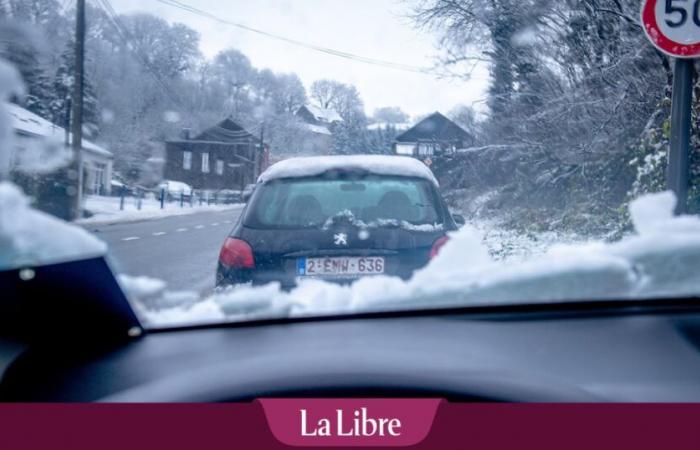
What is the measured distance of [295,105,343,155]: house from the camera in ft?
9.30

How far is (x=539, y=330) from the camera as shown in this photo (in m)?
2.74

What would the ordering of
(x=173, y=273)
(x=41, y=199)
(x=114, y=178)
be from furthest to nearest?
(x=173, y=273) < (x=114, y=178) < (x=41, y=199)

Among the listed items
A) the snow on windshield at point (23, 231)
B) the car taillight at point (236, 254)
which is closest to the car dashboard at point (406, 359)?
the car taillight at point (236, 254)

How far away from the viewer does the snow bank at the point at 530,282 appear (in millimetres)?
2680

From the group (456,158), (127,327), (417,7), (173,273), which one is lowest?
(127,327)

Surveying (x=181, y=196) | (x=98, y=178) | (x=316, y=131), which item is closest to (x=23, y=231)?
(x=98, y=178)

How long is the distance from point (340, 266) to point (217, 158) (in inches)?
25.6

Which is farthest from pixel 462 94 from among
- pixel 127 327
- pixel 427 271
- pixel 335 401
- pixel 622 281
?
pixel 127 327

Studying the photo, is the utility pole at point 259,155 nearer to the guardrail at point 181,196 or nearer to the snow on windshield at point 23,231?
the guardrail at point 181,196

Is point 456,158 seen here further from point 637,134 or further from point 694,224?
point 694,224

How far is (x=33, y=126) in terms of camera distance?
2.42 metres

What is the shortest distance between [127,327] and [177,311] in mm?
211

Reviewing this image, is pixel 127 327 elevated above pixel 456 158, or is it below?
below

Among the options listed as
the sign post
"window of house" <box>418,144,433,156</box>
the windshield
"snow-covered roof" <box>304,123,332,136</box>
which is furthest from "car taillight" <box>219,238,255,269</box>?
the sign post
